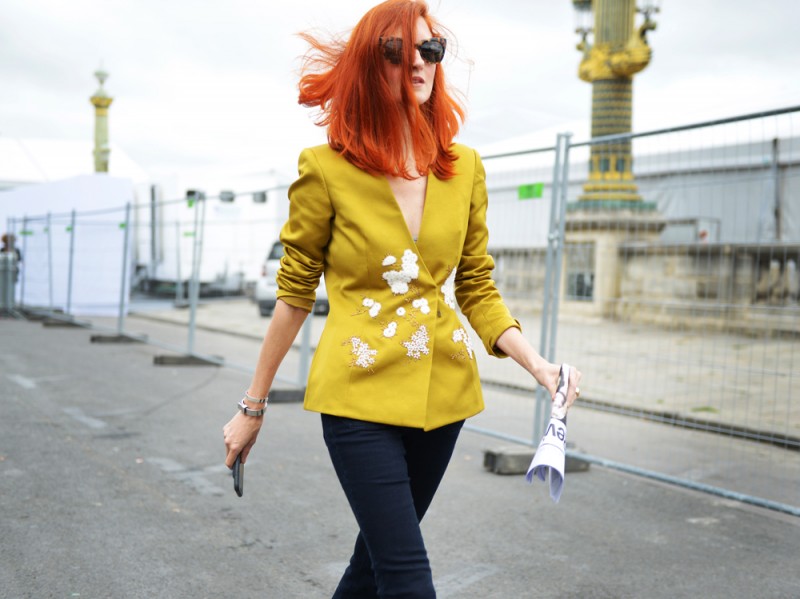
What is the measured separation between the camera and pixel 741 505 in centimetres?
500

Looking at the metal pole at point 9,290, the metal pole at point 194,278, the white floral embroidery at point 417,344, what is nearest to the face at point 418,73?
the white floral embroidery at point 417,344

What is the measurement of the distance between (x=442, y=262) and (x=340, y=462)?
0.52m

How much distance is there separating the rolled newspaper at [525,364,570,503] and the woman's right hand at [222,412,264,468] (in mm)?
696

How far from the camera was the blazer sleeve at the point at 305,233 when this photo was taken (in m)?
2.02

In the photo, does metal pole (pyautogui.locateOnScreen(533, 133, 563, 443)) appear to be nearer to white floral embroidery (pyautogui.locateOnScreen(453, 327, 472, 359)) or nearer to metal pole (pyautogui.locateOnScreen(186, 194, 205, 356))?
white floral embroidery (pyautogui.locateOnScreen(453, 327, 472, 359))

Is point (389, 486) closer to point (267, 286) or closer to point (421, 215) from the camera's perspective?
point (421, 215)

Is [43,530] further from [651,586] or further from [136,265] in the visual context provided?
[136,265]

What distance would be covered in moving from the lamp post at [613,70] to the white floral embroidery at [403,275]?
49.7 feet

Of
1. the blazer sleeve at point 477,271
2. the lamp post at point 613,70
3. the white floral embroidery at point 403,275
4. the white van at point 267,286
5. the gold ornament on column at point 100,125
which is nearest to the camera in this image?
the white floral embroidery at point 403,275

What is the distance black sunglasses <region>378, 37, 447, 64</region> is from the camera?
6.69 feet

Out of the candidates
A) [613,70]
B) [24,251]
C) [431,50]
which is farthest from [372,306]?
[24,251]

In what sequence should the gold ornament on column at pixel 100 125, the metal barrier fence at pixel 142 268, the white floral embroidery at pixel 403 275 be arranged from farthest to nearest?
1. the gold ornament on column at pixel 100 125
2. the metal barrier fence at pixel 142 268
3. the white floral embroidery at pixel 403 275

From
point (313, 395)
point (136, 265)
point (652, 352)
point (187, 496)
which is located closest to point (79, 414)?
point (187, 496)

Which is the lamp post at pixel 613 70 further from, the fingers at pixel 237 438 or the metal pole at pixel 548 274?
the fingers at pixel 237 438
